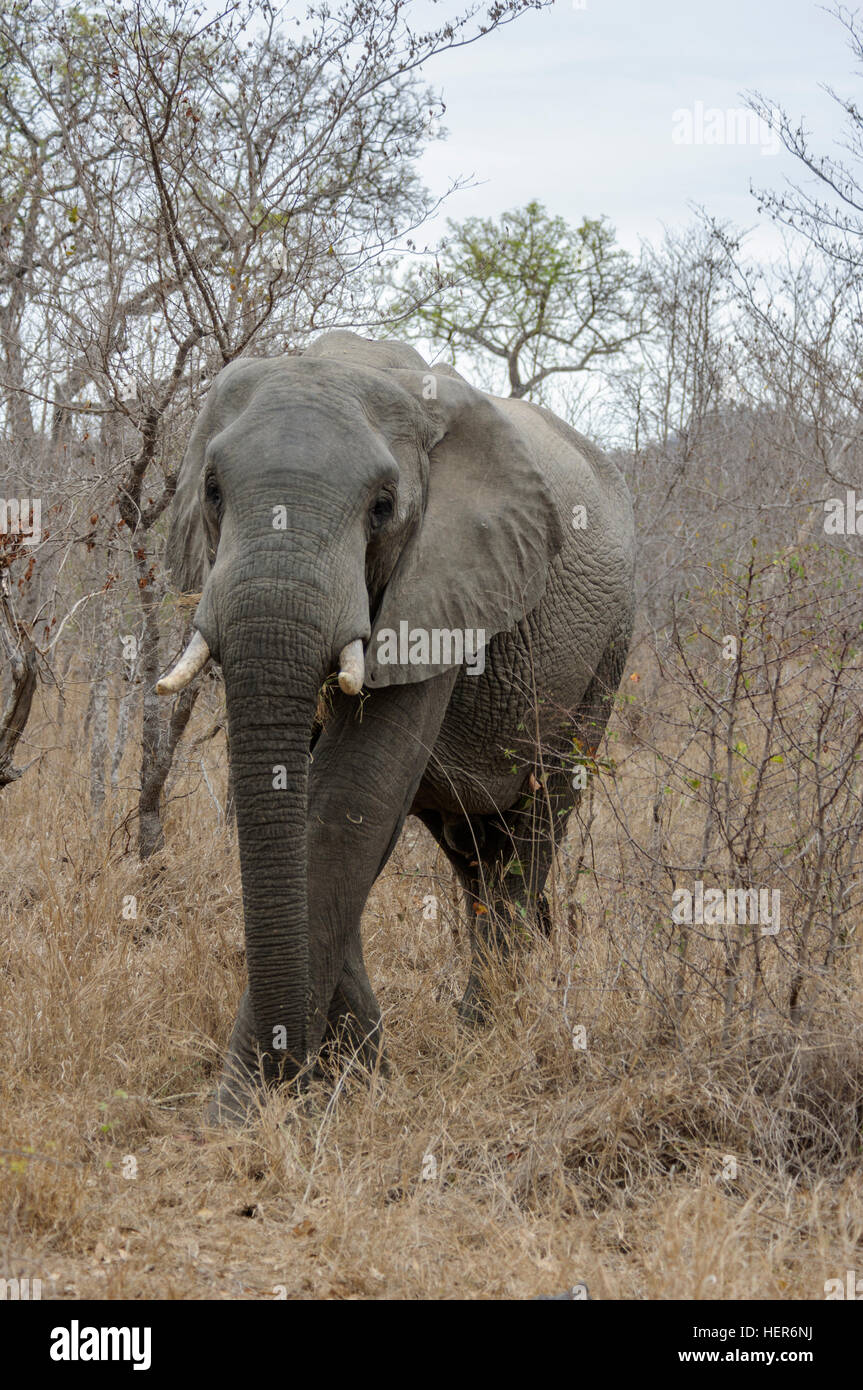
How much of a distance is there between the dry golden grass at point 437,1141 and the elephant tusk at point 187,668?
1251 mm

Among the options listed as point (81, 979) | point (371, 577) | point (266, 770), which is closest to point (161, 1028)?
point (81, 979)

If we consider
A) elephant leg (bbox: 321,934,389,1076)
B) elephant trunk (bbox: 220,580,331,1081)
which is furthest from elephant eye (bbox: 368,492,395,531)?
elephant leg (bbox: 321,934,389,1076)

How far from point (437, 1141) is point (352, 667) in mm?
1415

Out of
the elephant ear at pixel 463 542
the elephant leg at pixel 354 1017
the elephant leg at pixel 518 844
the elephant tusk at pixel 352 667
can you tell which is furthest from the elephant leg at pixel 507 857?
the elephant tusk at pixel 352 667

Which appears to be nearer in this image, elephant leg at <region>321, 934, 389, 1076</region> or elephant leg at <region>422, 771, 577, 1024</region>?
elephant leg at <region>321, 934, 389, 1076</region>

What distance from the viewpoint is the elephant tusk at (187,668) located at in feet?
12.4

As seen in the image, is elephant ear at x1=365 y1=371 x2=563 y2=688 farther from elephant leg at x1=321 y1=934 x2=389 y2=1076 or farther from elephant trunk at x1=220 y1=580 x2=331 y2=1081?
elephant leg at x1=321 y1=934 x2=389 y2=1076

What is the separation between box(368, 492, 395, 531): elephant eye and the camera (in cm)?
433

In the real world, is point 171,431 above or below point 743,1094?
above

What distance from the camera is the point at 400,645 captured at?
4.52m

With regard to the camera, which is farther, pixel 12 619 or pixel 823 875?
pixel 12 619
